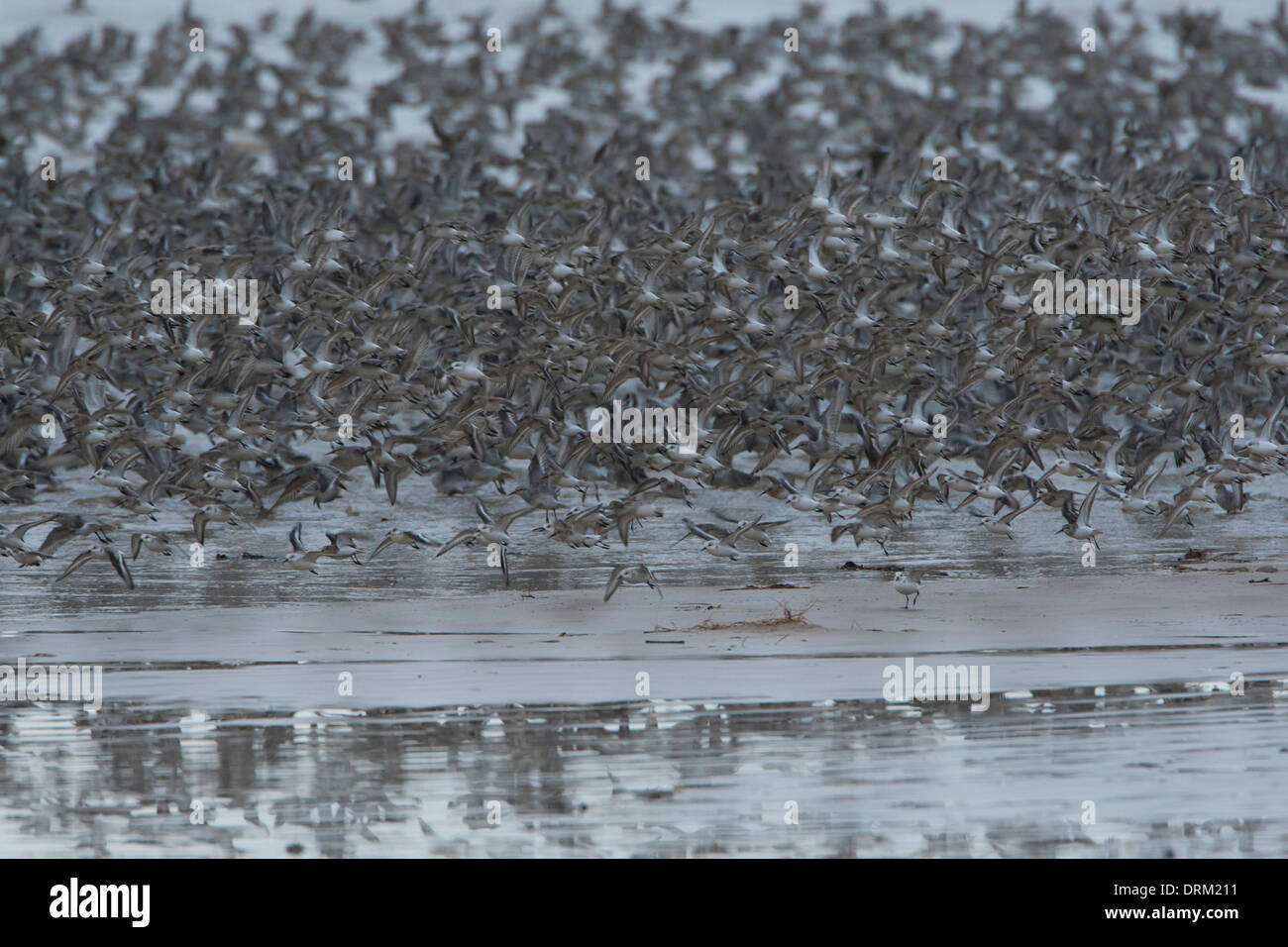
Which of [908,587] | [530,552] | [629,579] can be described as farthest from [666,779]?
[530,552]

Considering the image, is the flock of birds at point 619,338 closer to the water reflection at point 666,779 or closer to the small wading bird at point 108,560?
the small wading bird at point 108,560

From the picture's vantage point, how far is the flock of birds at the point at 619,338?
55.8 ft

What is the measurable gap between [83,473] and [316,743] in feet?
29.6

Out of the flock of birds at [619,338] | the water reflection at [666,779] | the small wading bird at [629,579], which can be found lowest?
the water reflection at [666,779]

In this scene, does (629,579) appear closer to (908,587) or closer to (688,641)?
(688,641)

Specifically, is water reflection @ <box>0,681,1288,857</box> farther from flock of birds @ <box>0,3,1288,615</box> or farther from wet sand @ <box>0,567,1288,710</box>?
flock of birds @ <box>0,3,1288,615</box>

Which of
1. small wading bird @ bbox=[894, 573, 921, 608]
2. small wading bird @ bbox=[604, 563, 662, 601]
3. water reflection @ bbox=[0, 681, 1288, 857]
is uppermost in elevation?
small wading bird @ bbox=[604, 563, 662, 601]

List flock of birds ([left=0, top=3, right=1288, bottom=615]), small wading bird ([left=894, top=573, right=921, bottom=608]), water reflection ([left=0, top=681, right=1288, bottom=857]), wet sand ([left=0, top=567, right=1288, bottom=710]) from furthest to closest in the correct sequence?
flock of birds ([left=0, top=3, right=1288, bottom=615]), small wading bird ([left=894, top=573, right=921, bottom=608]), wet sand ([left=0, top=567, right=1288, bottom=710]), water reflection ([left=0, top=681, right=1288, bottom=857])

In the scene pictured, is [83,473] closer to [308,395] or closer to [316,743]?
[308,395]

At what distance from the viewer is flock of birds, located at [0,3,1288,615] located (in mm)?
17016

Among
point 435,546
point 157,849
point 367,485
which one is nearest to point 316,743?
point 157,849

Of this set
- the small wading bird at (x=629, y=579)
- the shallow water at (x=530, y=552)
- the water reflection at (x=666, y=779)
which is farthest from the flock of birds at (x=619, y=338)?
the water reflection at (x=666, y=779)

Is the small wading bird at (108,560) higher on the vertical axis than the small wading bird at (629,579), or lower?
higher

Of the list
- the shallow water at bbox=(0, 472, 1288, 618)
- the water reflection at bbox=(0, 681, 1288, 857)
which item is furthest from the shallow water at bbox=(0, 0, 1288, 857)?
the shallow water at bbox=(0, 472, 1288, 618)
